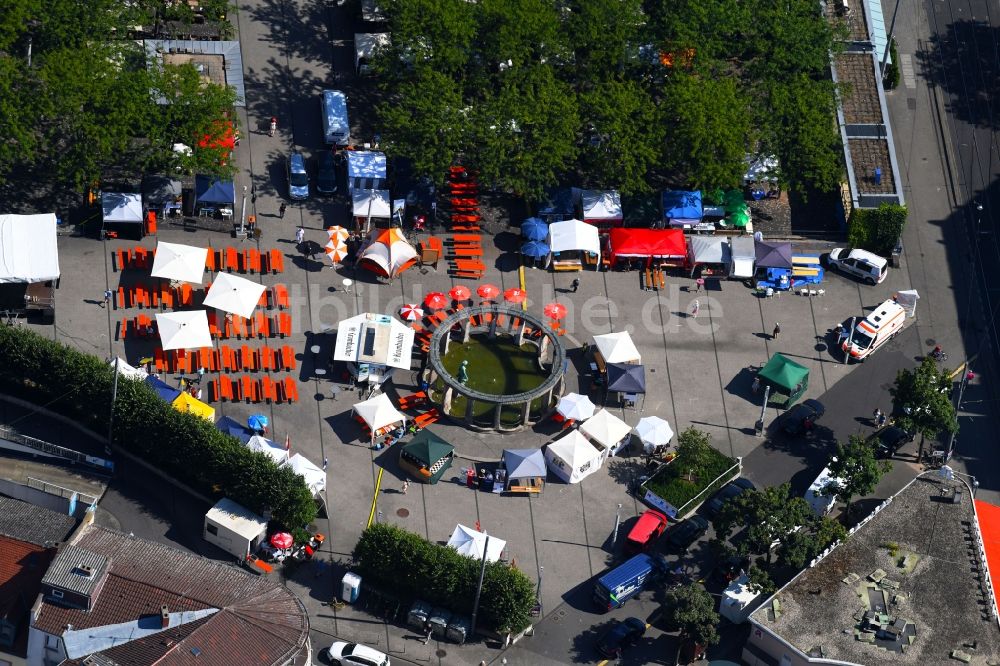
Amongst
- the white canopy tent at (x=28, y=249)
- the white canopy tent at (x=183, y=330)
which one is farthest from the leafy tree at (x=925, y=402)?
the white canopy tent at (x=28, y=249)

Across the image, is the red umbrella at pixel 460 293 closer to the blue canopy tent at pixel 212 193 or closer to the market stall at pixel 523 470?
the market stall at pixel 523 470

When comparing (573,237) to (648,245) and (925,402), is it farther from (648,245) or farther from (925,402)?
(925,402)


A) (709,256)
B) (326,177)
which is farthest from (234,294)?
(709,256)

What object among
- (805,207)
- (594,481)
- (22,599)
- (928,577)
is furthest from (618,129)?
(22,599)

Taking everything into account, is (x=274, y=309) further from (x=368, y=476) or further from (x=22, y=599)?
(x=22, y=599)

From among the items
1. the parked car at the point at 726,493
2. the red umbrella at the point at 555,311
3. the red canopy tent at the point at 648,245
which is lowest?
the parked car at the point at 726,493

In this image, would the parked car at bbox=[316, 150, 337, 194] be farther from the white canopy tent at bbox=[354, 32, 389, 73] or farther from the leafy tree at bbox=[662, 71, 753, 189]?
the leafy tree at bbox=[662, 71, 753, 189]
